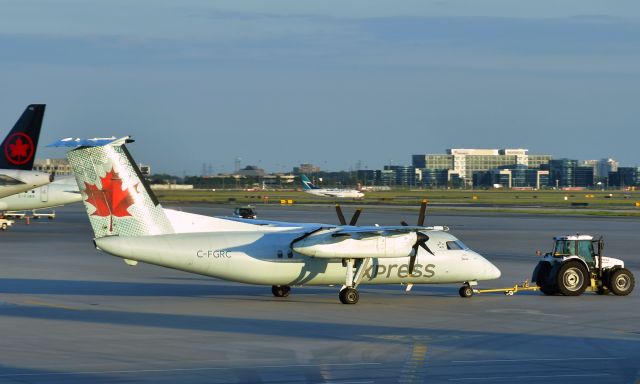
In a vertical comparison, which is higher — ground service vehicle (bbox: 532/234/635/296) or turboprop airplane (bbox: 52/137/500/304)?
turboprop airplane (bbox: 52/137/500/304)

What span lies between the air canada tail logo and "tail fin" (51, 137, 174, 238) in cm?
3726

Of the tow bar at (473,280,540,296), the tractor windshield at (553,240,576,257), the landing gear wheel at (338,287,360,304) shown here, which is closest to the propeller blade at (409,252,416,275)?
the landing gear wheel at (338,287,360,304)

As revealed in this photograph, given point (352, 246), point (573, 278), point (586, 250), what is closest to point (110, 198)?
point (352, 246)

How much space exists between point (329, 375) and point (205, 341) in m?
5.36

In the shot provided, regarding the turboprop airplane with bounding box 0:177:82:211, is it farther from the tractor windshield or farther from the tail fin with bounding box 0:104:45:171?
the tractor windshield

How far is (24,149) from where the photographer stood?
6731 centimetres

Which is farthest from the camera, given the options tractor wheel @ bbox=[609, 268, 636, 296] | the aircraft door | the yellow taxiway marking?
the aircraft door

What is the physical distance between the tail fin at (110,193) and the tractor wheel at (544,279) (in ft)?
42.5

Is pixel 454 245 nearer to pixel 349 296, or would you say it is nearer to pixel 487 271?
pixel 487 271

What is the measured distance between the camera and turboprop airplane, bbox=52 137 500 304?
3158 centimetres

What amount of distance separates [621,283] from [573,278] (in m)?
1.73

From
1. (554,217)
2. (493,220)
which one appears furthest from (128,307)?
(554,217)

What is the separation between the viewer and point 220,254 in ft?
105

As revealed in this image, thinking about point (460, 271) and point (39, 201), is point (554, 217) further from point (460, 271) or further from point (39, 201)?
point (460, 271)
